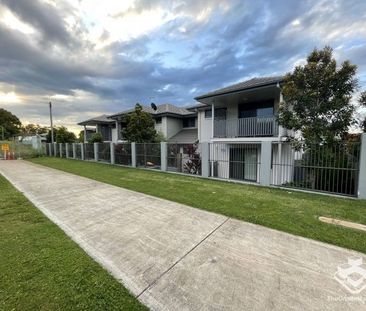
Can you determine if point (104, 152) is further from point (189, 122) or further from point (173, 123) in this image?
point (189, 122)

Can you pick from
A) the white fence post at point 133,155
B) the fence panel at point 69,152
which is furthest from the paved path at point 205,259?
the fence panel at point 69,152

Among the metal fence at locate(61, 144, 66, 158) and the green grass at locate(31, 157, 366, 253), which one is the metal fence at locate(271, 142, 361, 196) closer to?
the green grass at locate(31, 157, 366, 253)

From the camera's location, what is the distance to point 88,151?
69.2 ft

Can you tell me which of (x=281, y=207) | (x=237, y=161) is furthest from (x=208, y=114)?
(x=281, y=207)

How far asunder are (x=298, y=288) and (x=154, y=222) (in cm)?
293

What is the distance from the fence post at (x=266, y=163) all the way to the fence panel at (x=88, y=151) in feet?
55.9

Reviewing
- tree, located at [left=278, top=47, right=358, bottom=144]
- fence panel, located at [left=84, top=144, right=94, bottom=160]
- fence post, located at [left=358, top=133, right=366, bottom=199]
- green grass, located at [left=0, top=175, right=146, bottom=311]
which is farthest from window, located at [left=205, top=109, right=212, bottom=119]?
green grass, located at [left=0, top=175, right=146, bottom=311]

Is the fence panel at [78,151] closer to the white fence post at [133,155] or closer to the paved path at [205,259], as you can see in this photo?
the white fence post at [133,155]

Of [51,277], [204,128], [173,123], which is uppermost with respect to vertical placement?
[173,123]

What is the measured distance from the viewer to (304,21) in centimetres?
→ 942

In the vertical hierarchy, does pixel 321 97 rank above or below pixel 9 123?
below

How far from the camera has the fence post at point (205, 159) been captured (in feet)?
34.8

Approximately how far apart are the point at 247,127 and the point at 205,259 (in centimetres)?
Answer: 1050

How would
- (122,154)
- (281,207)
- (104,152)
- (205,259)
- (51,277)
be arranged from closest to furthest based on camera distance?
(51,277), (205,259), (281,207), (122,154), (104,152)
